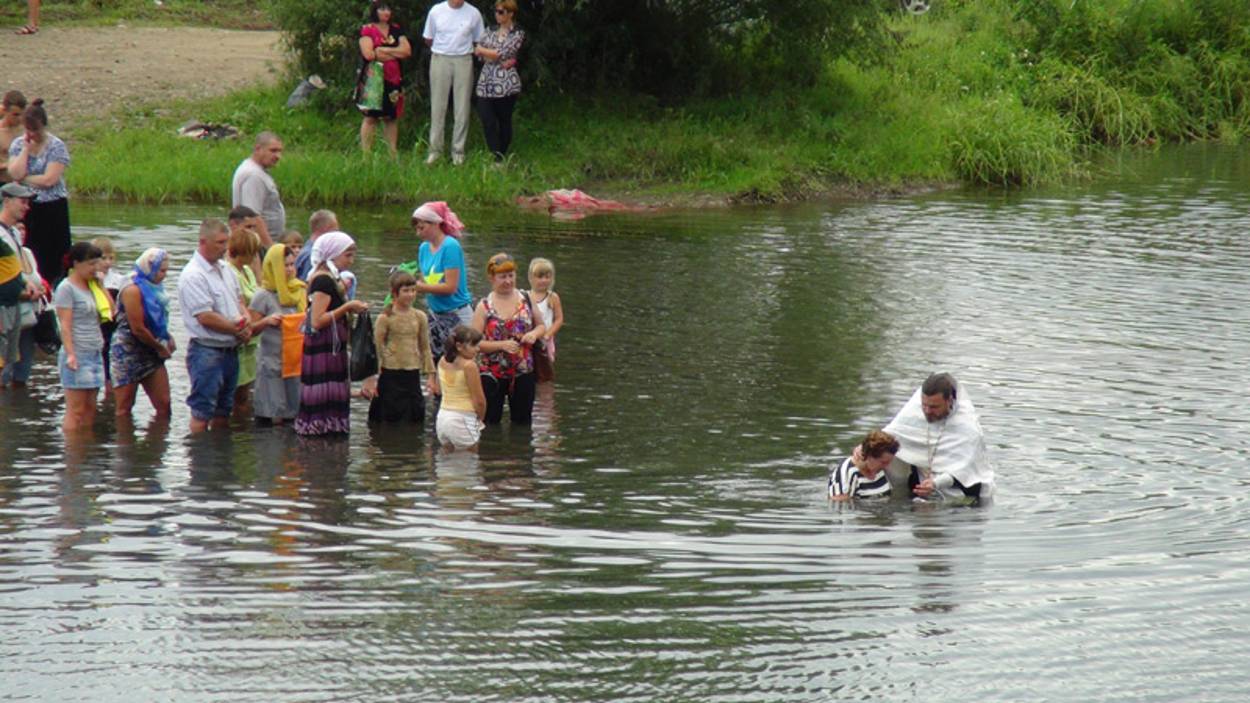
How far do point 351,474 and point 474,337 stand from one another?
1413 millimetres

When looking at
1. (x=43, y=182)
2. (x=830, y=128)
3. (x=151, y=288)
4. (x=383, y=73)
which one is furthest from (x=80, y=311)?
(x=830, y=128)

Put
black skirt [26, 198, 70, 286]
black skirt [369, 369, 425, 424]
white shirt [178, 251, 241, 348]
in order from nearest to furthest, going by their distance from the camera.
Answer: white shirt [178, 251, 241, 348], black skirt [369, 369, 425, 424], black skirt [26, 198, 70, 286]

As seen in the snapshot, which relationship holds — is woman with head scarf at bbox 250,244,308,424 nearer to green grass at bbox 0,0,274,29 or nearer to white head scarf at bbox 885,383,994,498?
white head scarf at bbox 885,383,994,498

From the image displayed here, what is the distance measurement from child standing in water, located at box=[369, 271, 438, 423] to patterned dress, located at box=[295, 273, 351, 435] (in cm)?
39

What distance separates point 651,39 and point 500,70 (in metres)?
4.34

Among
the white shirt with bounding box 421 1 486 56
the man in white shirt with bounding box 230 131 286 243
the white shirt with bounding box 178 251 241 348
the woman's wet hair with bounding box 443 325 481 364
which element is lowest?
the woman's wet hair with bounding box 443 325 481 364

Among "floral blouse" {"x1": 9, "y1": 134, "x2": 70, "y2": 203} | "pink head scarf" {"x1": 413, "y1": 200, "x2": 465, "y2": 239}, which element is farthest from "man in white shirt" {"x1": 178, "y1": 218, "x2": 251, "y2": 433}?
"floral blouse" {"x1": 9, "y1": 134, "x2": 70, "y2": 203}

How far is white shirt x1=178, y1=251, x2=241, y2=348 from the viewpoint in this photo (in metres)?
12.0

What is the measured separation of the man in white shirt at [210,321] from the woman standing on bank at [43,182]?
9.74 feet

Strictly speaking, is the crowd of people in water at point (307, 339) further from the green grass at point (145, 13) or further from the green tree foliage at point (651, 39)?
the green grass at point (145, 13)

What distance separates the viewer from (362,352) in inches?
492

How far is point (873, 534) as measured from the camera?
33.4ft

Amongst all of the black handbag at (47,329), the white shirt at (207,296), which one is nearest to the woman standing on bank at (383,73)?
the black handbag at (47,329)

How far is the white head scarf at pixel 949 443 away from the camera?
1073 cm
